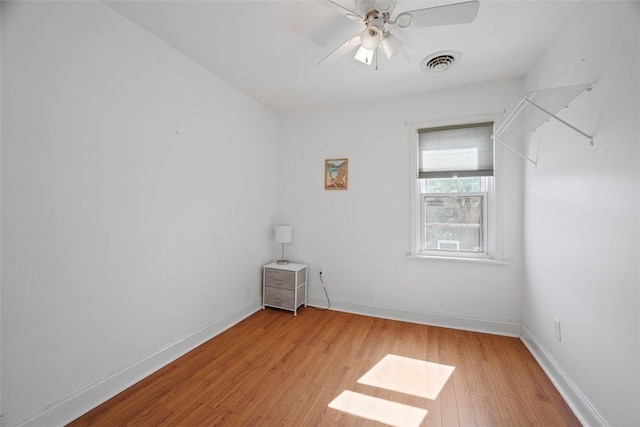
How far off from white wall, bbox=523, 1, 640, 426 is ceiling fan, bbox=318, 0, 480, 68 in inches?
30.0

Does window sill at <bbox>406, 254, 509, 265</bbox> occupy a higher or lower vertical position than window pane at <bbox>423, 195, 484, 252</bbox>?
lower

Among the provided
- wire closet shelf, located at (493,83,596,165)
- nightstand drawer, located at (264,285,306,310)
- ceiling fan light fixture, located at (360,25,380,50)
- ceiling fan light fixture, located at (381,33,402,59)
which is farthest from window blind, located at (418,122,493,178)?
nightstand drawer, located at (264,285,306,310)

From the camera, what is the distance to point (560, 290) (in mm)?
1850

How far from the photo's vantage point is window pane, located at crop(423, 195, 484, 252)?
9.18 feet

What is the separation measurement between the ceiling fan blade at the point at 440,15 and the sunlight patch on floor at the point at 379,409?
231 centimetres

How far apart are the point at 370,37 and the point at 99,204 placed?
2039 mm

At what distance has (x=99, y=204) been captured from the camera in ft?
5.47

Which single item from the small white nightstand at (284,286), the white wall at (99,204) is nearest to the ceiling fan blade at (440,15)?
the white wall at (99,204)

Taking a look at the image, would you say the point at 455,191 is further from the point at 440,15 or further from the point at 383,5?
the point at 383,5

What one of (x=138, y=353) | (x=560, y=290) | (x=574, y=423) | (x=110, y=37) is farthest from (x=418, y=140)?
(x=138, y=353)

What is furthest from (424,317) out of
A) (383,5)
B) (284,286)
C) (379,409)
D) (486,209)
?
(383,5)

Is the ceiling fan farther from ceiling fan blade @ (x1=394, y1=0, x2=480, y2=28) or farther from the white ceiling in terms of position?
the white ceiling

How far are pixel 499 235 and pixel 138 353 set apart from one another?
3.33 m

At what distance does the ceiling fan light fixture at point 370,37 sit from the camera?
1625mm
